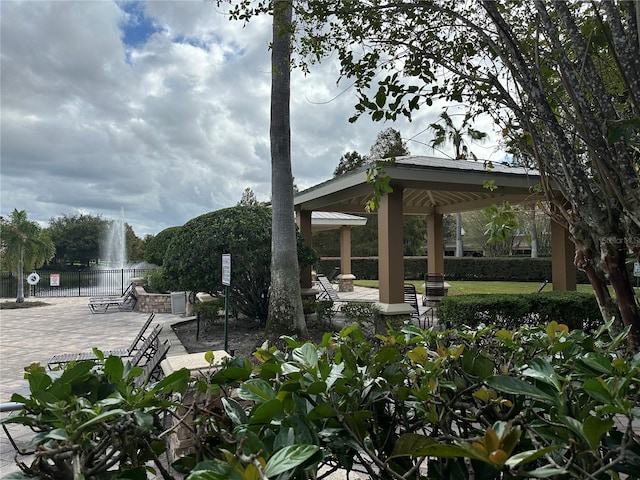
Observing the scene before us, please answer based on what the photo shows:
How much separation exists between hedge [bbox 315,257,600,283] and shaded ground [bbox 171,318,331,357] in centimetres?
1594

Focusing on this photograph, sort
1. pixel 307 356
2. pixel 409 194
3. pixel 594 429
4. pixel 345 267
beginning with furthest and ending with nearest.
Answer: pixel 345 267 → pixel 409 194 → pixel 307 356 → pixel 594 429

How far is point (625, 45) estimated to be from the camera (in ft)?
5.94

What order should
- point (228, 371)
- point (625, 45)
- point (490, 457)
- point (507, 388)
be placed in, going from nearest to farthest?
point (490, 457) < point (507, 388) < point (228, 371) < point (625, 45)

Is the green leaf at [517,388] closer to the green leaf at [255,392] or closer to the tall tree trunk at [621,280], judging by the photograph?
the green leaf at [255,392]

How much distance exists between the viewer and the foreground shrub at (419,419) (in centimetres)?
87

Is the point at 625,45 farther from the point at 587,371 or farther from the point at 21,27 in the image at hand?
the point at 21,27

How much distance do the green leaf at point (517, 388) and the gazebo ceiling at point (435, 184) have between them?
5603 mm

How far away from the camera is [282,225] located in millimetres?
7344

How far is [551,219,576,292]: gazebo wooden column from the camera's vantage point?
997 cm

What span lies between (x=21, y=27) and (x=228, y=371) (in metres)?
11.0

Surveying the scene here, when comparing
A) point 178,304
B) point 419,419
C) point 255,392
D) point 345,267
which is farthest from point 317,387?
point 345,267

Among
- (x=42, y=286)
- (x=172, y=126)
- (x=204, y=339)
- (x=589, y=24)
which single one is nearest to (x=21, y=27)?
(x=172, y=126)

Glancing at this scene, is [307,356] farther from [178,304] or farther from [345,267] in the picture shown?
[345,267]

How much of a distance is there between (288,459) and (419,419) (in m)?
0.64
